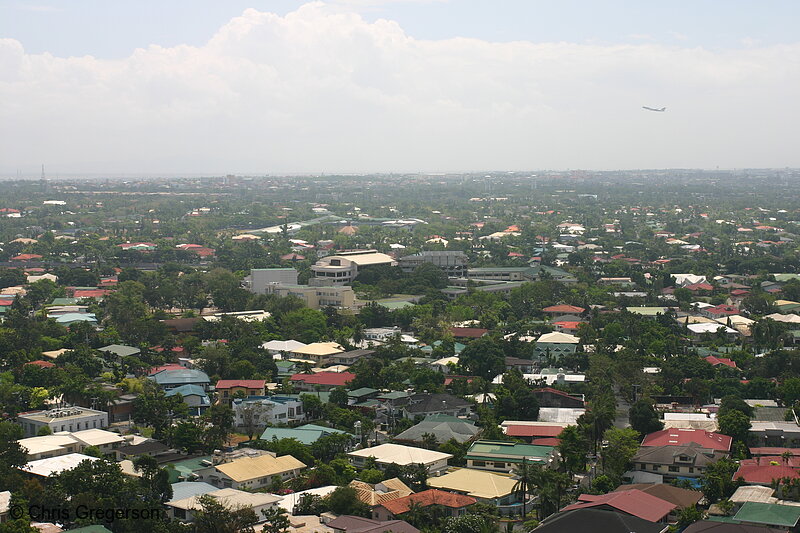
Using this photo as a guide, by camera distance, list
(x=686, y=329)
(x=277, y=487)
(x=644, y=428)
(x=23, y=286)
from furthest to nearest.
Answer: (x=23, y=286) < (x=686, y=329) < (x=644, y=428) < (x=277, y=487)

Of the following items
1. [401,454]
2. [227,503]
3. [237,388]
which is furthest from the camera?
[237,388]

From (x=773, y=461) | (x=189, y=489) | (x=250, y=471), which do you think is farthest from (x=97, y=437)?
(x=773, y=461)

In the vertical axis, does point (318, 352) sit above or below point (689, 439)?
below

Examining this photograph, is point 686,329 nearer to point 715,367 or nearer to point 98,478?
point 715,367

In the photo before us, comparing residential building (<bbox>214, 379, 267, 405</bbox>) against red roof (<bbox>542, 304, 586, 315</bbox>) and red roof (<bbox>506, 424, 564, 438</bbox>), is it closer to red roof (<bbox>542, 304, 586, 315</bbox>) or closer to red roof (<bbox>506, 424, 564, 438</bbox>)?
red roof (<bbox>506, 424, 564, 438</bbox>)

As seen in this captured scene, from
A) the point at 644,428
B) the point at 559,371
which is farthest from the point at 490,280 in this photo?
the point at 644,428

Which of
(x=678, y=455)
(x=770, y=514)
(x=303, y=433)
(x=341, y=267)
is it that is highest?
(x=341, y=267)

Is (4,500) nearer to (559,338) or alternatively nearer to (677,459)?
(677,459)

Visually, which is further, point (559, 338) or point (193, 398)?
point (559, 338)
